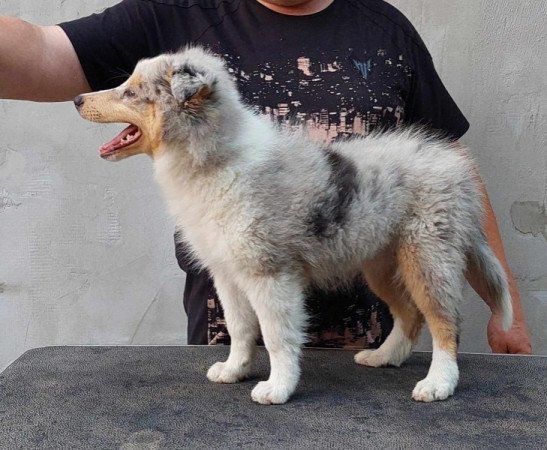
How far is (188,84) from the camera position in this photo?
5.05 feet

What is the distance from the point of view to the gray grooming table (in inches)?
56.4

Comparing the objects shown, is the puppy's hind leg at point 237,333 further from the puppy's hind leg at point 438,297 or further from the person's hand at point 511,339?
the person's hand at point 511,339

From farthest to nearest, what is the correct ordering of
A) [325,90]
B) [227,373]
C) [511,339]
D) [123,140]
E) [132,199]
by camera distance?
[132,199] → [511,339] → [325,90] → [227,373] → [123,140]

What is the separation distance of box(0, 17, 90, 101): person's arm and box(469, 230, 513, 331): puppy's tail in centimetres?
128

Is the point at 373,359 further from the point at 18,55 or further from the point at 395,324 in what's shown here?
the point at 18,55

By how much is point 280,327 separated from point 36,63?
1.07m

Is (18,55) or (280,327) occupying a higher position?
(18,55)

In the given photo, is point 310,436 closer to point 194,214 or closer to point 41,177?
point 194,214

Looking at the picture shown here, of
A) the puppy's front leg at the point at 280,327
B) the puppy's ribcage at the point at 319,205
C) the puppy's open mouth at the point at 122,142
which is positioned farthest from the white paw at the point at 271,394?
the puppy's open mouth at the point at 122,142

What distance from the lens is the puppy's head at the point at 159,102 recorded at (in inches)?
61.5

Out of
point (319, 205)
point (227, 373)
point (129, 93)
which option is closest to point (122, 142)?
point (129, 93)

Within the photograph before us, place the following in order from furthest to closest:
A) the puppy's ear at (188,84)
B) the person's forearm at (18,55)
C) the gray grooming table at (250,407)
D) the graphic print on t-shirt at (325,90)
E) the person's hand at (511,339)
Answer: the person's hand at (511,339) → the graphic print on t-shirt at (325,90) → the person's forearm at (18,55) → the puppy's ear at (188,84) → the gray grooming table at (250,407)

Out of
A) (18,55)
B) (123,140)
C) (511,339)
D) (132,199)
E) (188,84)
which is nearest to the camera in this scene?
(188,84)

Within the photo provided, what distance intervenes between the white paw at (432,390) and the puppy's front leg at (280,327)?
1.00 feet
